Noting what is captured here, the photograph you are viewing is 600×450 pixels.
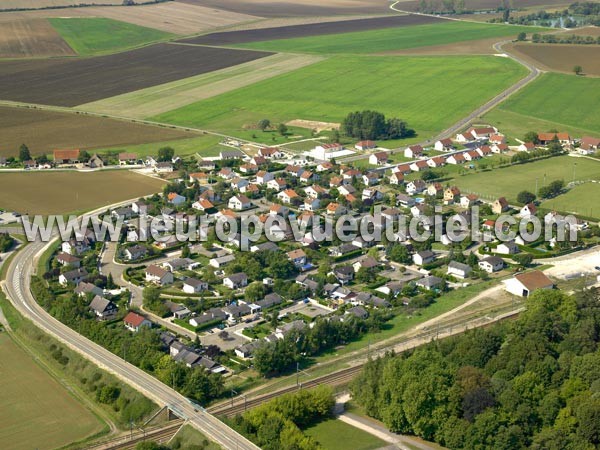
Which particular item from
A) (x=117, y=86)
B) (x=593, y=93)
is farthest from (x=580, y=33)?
(x=117, y=86)

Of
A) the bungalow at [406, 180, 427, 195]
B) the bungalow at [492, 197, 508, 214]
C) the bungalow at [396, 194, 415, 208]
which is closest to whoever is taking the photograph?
the bungalow at [492, 197, 508, 214]

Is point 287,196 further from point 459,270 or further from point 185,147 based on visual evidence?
point 185,147

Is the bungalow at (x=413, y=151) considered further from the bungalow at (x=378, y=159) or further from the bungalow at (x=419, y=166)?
the bungalow at (x=419, y=166)

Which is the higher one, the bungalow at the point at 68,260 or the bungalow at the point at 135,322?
the bungalow at the point at 68,260

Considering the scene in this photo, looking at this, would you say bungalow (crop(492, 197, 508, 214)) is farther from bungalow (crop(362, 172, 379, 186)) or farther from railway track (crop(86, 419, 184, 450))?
railway track (crop(86, 419, 184, 450))

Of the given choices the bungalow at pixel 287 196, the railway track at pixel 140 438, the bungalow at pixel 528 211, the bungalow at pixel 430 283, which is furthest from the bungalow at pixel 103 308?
the bungalow at pixel 528 211

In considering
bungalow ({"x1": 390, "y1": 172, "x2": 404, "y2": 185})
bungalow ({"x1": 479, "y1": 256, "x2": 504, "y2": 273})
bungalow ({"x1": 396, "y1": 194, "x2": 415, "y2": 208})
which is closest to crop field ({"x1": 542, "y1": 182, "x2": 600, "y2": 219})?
bungalow ({"x1": 396, "y1": 194, "x2": 415, "y2": 208})

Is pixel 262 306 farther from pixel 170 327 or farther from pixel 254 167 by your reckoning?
pixel 254 167
